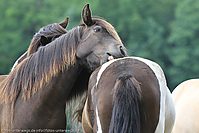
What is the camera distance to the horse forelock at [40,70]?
8.95ft

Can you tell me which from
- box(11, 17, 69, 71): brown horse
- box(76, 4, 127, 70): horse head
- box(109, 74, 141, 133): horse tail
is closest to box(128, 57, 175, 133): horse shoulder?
box(109, 74, 141, 133): horse tail

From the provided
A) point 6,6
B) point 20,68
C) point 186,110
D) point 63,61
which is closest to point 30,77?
point 20,68

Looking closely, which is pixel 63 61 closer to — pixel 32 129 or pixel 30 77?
pixel 30 77

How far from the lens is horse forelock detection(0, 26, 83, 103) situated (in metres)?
2.73

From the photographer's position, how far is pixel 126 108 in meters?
1.78

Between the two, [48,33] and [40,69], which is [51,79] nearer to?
[40,69]

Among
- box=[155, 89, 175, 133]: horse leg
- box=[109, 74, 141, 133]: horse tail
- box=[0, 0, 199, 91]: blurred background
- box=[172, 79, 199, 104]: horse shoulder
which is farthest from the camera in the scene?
box=[0, 0, 199, 91]: blurred background

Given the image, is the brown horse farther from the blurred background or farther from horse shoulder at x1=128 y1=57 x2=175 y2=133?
the blurred background

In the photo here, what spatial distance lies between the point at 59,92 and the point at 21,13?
656 inches

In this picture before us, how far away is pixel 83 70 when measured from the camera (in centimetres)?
289

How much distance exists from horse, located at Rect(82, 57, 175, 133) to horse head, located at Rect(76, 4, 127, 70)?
512 mm

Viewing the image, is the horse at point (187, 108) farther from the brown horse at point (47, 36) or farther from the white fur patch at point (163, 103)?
the brown horse at point (47, 36)

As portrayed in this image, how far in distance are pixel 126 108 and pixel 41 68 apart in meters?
1.30

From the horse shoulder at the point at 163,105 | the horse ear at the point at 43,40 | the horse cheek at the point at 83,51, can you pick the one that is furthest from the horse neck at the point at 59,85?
the horse shoulder at the point at 163,105
